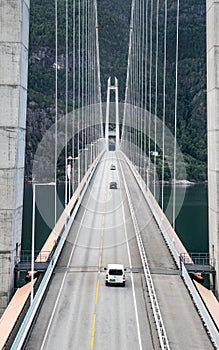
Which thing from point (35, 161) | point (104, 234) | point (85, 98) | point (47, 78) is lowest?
point (104, 234)

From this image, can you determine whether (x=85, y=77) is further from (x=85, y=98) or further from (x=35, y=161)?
(x=35, y=161)

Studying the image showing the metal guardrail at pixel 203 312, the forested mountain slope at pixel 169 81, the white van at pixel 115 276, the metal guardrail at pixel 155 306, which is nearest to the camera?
the metal guardrail at pixel 155 306

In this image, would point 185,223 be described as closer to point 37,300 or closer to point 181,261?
point 181,261

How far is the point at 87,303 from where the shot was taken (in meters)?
18.8

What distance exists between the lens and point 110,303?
61.7 feet

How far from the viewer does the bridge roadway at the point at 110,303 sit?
611 inches

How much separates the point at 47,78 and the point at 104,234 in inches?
4842

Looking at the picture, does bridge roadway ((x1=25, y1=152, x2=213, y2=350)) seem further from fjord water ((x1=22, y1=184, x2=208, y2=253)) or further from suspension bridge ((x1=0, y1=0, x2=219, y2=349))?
fjord water ((x1=22, y1=184, x2=208, y2=253))

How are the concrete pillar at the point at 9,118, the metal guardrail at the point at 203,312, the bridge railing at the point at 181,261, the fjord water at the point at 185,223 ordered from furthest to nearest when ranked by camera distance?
1. the fjord water at the point at 185,223
2. the concrete pillar at the point at 9,118
3. the bridge railing at the point at 181,261
4. the metal guardrail at the point at 203,312

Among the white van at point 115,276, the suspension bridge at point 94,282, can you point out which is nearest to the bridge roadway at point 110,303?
the suspension bridge at point 94,282

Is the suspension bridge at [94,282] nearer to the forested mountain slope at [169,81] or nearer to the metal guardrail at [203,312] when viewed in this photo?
the metal guardrail at [203,312]

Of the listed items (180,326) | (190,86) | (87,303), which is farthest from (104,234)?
(190,86)

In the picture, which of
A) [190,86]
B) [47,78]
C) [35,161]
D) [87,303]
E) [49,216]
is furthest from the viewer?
[190,86]

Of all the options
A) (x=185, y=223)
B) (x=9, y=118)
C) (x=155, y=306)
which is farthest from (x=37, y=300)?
(x=185, y=223)
